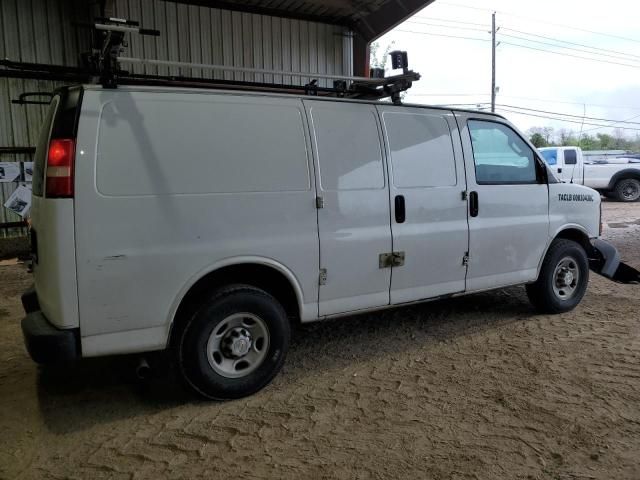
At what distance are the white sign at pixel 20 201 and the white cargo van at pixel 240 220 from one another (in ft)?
15.5

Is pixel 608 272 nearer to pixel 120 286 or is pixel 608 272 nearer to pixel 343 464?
Answer: pixel 343 464

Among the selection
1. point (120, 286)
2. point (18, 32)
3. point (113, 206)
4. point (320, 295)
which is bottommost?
point (320, 295)

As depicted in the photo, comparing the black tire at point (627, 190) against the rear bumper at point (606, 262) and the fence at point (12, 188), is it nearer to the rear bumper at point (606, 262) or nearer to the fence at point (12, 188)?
the rear bumper at point (606, 262)

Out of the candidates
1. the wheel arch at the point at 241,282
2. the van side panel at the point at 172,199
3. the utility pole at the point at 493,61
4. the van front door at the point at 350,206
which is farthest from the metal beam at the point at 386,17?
the utility pole at the point at 493,61

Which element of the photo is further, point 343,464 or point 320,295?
point 320,295

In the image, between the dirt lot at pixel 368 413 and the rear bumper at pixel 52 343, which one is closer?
the dirt lot at pixel 368 413

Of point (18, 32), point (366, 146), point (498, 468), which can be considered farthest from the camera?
point (18, 32)

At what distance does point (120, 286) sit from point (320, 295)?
1471mm

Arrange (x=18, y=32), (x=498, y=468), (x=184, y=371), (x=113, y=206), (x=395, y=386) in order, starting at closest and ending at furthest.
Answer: (x=498, y=468), (x=113, y=206), (x=184, y=371), (x=395, y=386), (x=18, y=32)

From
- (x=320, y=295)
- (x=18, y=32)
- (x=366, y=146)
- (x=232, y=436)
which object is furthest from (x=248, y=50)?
(x=232, y=436)

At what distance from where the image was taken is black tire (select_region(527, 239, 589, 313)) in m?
5.59

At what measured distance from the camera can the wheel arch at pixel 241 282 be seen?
356cm

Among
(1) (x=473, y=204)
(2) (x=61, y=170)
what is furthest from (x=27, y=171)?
(1) (x=473, y=204)

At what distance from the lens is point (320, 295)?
13.4 ft
